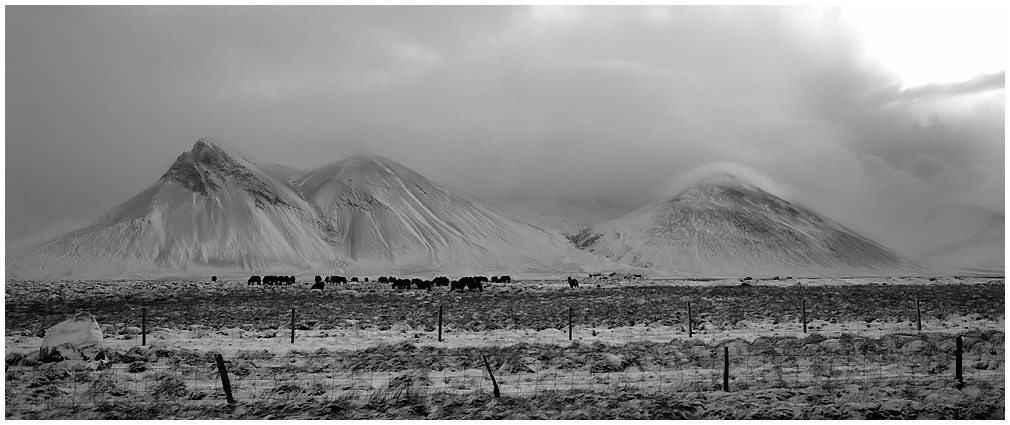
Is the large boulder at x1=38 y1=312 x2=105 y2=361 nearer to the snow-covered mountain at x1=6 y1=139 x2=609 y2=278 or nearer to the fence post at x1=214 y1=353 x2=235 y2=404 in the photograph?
the fence post at x1=214 y1=353 x2=235 y2=404

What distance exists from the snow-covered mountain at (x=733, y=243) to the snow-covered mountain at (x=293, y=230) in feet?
49.1

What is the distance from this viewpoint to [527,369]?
1719 cm

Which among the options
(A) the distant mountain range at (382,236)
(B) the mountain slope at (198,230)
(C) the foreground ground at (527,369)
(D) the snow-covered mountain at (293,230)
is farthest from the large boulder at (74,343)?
(B) the mountain slope at (198,230)

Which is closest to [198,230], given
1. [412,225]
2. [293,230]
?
[293,230]

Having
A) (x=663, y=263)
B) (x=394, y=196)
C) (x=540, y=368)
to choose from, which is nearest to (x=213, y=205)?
(x=394, y=196)

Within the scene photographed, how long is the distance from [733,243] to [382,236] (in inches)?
3573

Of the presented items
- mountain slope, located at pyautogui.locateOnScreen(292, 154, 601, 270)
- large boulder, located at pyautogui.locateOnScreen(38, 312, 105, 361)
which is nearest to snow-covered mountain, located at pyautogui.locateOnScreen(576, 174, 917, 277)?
mountain slope, located at pyautogui.locateOnScreen(292, 154, 601, 270)

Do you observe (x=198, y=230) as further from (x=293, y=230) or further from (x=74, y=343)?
(x=74, y=343)

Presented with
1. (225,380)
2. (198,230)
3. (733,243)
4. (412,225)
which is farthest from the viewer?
(733,243)

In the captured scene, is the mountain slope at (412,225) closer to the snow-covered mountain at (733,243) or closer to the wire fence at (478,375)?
the snow-covered mountain at (733,243)

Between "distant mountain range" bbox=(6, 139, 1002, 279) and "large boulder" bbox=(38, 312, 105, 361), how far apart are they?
10983 centimetres

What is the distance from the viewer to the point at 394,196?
177 m

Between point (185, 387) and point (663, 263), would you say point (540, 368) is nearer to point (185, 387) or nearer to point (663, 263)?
point (185, 387)

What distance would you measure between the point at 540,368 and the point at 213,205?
149m
